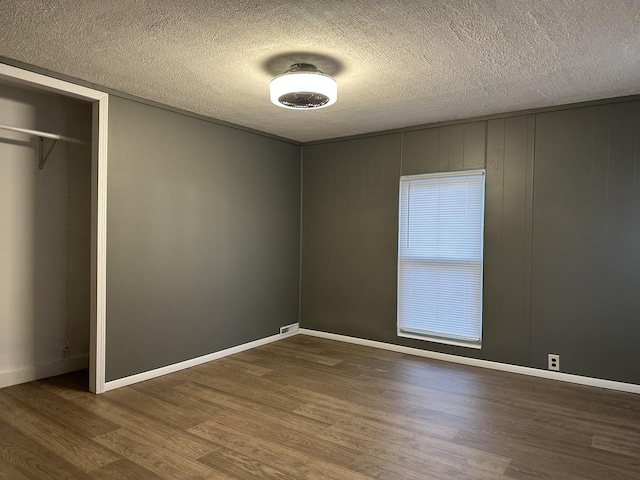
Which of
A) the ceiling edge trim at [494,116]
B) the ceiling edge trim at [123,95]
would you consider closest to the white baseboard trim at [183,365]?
the ceiling edge trim at [123,95]

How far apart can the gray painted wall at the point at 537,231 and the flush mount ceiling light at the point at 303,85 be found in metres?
1.86

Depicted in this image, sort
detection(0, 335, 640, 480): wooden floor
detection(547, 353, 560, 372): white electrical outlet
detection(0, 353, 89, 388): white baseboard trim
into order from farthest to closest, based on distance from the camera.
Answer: detection(547, 353, 560, 372): white electrical outlet, detection(0, 353, 89, 388): white baseboard trim, detection(0, 335, 640, 480): wooden floor

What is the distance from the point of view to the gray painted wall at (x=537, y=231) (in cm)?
352

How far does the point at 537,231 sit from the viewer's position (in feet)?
12.8

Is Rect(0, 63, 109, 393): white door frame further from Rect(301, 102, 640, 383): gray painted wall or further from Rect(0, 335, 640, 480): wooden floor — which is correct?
Rect(301, 102, 640, 383): gray painted wall

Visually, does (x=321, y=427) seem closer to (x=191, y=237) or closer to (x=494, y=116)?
(x=191, y=237)

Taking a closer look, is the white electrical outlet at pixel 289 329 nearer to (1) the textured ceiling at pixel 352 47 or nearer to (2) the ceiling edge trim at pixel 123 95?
(2) the ceiling edge trim at pixel 123 95

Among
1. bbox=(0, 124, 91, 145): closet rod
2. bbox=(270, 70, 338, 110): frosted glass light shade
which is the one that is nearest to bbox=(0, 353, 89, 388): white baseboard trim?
bbox=(0, 124, 91, 145): closet rod

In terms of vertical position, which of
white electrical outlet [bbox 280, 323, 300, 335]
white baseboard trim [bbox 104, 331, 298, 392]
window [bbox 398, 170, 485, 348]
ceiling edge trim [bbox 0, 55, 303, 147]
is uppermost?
ceiling edge trim [bbox 0, 55, 303, 147]

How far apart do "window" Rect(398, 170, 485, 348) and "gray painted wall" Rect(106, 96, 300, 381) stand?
4.80 feet

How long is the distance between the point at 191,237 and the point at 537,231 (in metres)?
3.15

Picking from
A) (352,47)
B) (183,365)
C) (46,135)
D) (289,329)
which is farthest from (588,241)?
(46,135)

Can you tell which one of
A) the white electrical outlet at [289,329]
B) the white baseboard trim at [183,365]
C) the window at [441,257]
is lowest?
the white baseboard trim at [183,365]

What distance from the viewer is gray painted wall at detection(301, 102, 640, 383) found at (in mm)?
3521
